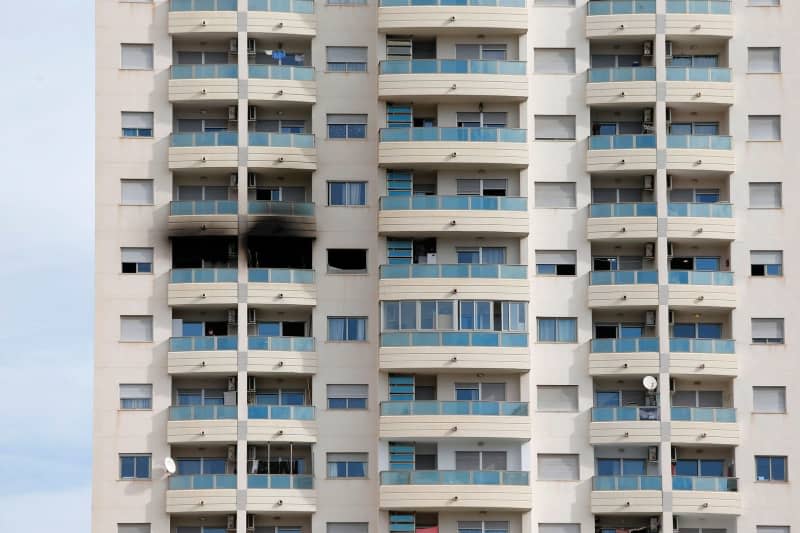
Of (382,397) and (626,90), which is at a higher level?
(626,90)

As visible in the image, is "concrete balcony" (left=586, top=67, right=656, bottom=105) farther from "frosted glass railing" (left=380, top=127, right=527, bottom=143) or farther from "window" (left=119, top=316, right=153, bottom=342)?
"window" (left=119, top=316, right=153, bottom=342)

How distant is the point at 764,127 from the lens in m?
117

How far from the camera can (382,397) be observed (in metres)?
113

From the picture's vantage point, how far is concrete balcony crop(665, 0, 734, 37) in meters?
116

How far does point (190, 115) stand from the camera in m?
117

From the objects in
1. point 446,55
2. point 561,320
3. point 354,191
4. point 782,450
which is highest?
point 446,55

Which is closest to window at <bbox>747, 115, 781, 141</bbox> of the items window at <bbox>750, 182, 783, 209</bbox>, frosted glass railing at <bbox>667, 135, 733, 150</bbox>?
frosted glass railing at <bbox>667, 135, 733, 150</bbox>

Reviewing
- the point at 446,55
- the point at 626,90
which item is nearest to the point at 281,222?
the point at 446,55

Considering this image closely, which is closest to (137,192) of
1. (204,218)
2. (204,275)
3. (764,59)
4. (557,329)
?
(204,218)

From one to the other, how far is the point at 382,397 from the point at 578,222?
46.9 feet

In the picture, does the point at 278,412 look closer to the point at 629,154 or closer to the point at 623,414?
the point at 623,414

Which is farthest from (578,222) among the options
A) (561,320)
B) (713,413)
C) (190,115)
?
(190,115)

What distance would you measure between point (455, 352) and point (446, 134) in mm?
11793

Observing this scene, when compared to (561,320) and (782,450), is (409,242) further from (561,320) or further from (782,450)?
(782,450)
